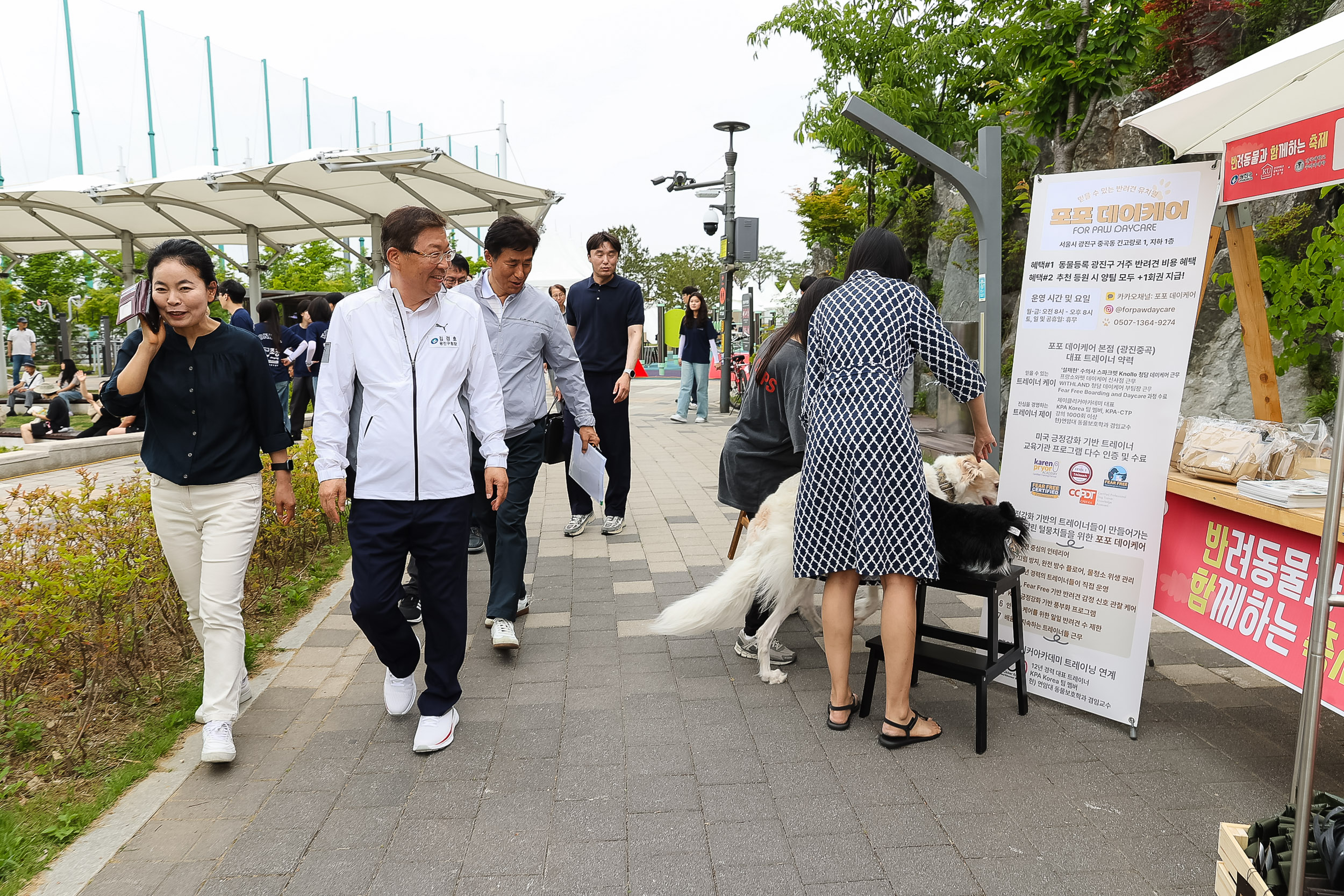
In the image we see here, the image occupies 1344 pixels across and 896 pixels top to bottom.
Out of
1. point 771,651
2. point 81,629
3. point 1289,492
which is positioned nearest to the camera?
point 1289,492

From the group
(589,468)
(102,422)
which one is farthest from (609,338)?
(102,422)

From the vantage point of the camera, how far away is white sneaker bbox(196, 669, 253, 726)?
3.20m

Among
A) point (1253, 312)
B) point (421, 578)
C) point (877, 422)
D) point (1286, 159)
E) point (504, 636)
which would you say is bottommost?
point (504, 636)

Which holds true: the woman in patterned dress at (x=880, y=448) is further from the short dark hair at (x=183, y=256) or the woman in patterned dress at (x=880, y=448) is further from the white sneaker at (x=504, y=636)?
the short dark hair at (x=183, y=256)

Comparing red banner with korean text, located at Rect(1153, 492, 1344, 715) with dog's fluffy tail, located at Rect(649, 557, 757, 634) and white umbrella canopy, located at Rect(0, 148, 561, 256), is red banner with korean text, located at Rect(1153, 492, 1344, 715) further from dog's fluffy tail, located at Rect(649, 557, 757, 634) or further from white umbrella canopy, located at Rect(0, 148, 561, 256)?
white umbrella canopy, located at Rect(0, 148, 561, 256)

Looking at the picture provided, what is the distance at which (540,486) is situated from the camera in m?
8.83

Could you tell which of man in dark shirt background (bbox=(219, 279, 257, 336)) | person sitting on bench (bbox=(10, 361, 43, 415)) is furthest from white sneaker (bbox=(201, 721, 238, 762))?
person sitting on bench (bbox=(10, 361, 43, 415))

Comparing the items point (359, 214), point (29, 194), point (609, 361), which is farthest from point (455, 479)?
point (29, 194)

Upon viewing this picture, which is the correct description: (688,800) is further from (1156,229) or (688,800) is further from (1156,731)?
(1156,229)

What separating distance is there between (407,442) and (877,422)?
5.57 ft

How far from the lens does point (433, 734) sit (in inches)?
127

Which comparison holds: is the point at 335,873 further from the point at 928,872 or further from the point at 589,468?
the point at 589,468

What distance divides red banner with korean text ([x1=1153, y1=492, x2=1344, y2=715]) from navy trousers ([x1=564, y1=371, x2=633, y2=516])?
3.80 m

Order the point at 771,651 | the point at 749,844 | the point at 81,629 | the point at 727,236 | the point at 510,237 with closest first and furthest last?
the point at 749,844 < the point at 81,629 < the point at 771,651 < the point at 510,237 < the point at 727,236
